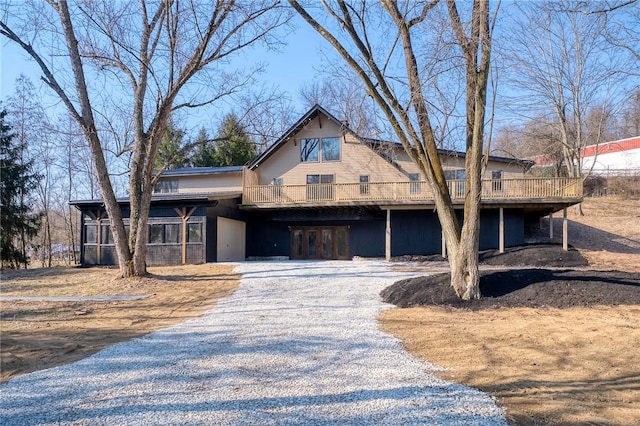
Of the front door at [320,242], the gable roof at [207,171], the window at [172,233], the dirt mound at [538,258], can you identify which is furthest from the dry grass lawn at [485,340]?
the gable roof at [207,171]

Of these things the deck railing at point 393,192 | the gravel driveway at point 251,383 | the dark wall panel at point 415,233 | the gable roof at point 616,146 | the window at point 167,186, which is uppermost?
the gable roof at point 616,146

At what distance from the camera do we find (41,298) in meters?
11.6

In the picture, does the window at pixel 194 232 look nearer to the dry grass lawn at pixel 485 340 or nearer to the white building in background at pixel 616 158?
the dry grass lawn at pixel 485 340

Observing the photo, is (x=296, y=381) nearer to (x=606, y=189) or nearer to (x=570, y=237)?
(x=570, y=237)

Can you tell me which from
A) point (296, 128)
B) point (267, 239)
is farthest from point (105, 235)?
point (296, 128)

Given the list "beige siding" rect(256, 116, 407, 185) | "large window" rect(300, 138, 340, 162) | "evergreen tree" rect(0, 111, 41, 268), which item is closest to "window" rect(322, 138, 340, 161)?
"large window" rect(300, 138, 340, 162)

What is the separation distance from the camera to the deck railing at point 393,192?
19125 mm

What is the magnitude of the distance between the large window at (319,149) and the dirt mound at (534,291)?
1388 cm

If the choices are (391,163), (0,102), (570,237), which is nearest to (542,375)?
(391,163)

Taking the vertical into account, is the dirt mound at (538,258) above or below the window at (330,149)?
below

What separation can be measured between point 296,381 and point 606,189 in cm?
3543

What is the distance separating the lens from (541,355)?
18.2 feet

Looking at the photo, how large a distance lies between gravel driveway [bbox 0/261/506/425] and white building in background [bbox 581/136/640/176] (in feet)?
108

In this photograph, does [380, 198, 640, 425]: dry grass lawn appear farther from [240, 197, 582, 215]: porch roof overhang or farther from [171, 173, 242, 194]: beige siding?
[171, 173, 242, 194]: beige siding
